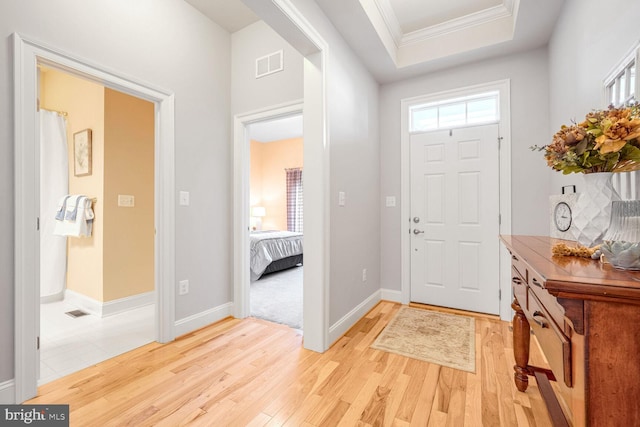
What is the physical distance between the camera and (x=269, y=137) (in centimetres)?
731

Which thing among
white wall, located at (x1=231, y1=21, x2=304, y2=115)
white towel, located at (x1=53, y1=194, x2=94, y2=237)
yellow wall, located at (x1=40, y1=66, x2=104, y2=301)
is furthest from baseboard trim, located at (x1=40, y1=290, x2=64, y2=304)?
white wall, located at (x1=231, y1=21, x2=304, y2=115)

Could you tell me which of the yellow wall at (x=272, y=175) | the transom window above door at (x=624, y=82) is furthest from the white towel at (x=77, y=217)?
the yellow wall at (x=272, y=175)

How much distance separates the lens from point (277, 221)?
7641 millimetres

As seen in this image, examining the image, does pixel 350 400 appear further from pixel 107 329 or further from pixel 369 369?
pixel 107 329

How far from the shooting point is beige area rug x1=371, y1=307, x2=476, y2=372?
209 cm

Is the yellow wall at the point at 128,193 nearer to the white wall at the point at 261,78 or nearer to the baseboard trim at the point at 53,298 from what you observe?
the baseboard trim at the point at 53,298

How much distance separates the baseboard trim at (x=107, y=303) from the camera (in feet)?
9.77

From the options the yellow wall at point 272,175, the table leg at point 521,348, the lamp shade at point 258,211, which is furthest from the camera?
the lamp shade at point 258,211

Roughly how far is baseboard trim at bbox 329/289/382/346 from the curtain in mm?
4114

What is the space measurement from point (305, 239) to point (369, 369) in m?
1.04

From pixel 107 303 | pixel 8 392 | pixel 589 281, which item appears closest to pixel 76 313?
pixel 107 303

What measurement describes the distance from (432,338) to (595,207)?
1.76 meters

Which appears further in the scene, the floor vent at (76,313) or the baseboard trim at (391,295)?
the baseboard trim at (391,295)

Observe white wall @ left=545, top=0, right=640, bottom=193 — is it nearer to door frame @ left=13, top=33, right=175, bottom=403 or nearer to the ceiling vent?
the ceiling vent
